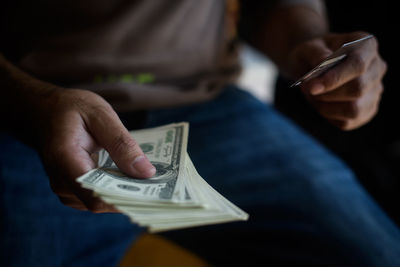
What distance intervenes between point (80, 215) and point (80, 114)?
32 cm

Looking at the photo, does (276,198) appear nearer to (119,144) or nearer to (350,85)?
(350,85)

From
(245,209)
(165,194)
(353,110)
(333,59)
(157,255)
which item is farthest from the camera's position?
(157,255)

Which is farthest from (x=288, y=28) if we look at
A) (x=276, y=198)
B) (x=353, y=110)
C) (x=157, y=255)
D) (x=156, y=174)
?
(x=157, y=255)

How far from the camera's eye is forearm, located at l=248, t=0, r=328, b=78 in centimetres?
80

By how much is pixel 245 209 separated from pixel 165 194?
44cm

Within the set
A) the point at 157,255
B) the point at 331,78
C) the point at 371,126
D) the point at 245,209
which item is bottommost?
the point at 157,255

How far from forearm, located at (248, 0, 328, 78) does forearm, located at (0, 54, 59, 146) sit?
0.59 metres

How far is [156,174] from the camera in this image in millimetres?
449

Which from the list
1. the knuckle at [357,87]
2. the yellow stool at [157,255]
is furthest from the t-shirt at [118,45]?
the yellow stool at [157,255]

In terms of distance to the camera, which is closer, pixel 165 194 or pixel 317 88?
pixel 165 194

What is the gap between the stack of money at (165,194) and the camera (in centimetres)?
35

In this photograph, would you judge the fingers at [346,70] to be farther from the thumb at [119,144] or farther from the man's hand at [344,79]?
the thumb at [119,144]

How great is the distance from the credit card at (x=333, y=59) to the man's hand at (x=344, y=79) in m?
0.01

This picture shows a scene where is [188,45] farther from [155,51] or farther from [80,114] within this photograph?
[80,114]
